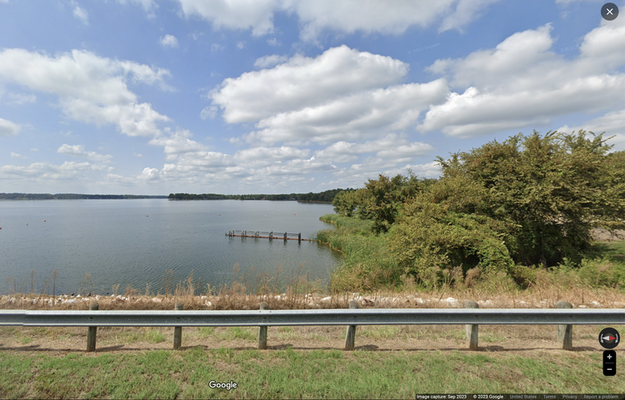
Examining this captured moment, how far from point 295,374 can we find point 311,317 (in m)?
0.91

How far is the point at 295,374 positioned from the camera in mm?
3674

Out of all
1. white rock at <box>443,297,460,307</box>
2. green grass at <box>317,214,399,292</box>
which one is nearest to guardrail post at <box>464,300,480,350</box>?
white rock at <box>443,297,460,307</box>

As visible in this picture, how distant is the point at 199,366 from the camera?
387 centimetres

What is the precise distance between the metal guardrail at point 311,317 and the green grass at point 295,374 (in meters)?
0.46

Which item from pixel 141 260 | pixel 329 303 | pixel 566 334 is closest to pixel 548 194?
pixel 566 334

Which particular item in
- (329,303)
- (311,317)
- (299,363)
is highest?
(311,317)

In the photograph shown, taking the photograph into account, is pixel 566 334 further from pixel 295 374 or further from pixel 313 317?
pixel 295 374

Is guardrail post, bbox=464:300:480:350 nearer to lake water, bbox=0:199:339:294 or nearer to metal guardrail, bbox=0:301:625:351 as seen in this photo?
metal guardrail, bbox=0:301:625:351

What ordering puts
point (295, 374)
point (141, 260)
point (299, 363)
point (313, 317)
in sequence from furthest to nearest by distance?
point (141, 260)
point (313, 317)
point (299, 363)
point (295, 374)

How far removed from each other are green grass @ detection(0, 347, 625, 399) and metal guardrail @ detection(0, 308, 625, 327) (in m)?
0.46

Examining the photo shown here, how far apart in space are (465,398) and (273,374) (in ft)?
8.02

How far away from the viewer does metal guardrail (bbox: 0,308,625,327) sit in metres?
4.34

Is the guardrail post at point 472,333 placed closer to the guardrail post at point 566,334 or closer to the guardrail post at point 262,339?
the guardrail post at point 566,334

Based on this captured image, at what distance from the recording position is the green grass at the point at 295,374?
332cm
